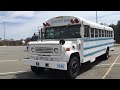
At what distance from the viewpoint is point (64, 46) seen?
8055 mm

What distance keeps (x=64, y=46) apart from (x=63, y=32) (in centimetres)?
169

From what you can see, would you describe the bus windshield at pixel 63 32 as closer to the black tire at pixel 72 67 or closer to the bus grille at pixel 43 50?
the black tire at pixel 72 67

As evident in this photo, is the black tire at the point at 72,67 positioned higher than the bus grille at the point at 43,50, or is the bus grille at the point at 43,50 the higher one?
the bus grille at the point at 43,50

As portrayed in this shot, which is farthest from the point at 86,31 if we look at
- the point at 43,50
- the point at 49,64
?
the point at 49,64

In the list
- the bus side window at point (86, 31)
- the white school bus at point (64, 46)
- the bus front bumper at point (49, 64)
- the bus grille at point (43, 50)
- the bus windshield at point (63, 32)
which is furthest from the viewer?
the bus side window at point (86, 31)

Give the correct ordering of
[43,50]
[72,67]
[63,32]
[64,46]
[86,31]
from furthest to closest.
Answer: [86,31] < [63,32] < [43,50] < [72,67] < [64,46]

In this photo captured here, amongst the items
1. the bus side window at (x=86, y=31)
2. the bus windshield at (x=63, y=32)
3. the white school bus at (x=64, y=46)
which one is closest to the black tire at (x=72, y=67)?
the white school bus at (x=64, y=46)

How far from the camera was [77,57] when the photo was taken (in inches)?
350

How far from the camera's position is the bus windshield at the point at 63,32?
927cm

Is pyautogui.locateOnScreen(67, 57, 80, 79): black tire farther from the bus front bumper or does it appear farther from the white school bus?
the bus front bumper

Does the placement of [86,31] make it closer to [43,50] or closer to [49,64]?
[43,50]
